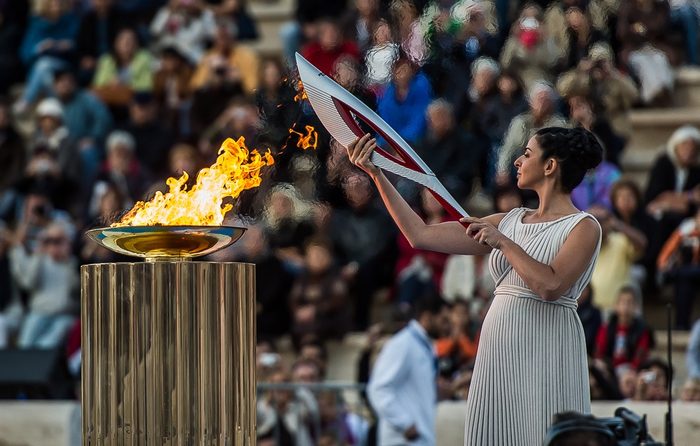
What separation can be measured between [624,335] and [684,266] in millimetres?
1182

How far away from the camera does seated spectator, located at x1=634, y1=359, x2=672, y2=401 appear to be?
9.67 m

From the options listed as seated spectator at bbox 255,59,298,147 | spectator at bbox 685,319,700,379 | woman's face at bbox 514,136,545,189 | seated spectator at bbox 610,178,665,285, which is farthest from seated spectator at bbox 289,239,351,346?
woman's face at bbox 514,136,545,189

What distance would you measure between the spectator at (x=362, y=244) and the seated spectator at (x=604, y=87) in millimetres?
1760

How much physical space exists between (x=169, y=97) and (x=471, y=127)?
11.5ft

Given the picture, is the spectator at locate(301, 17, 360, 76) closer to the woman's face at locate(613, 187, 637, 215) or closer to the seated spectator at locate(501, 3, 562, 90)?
the seated spectator at locate(501, 3, 562, 90)

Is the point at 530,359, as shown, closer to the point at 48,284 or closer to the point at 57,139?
the point at 48,284

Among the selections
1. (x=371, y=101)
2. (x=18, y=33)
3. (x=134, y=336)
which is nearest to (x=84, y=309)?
(x=134, y=336)

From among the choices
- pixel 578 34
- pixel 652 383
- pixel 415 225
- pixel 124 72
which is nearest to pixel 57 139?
pixel 124 72

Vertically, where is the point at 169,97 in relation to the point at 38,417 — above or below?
above

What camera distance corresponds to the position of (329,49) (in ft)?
45.1

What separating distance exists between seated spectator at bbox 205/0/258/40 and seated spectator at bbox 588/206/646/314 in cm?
540

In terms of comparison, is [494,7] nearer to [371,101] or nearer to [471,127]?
[471,127]

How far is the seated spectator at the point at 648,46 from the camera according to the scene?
1338 centimetres

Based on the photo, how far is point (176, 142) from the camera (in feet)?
47.6
